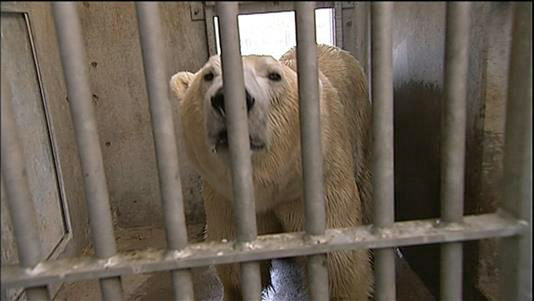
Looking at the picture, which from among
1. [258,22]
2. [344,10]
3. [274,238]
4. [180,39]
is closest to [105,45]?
[180,39]

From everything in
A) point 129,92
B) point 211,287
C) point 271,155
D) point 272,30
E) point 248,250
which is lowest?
point 211,287

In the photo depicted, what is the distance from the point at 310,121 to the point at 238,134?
153 millimetres

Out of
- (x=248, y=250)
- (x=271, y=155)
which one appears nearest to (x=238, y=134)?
(x=248, y=250)

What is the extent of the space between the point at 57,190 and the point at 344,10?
2.07m

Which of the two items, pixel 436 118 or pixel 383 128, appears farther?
pixel 436 118

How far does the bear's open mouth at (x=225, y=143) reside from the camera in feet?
4.24

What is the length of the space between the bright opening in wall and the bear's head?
64.7 inches

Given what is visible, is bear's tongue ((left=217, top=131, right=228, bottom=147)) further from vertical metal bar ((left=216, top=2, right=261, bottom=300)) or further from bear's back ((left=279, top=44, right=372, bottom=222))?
bear's back ((left=279, top=44, right=372, bottom=222))

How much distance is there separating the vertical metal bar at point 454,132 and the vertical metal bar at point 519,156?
9 centimetres

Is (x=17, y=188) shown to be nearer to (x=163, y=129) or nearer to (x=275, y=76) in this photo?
(x=163, y=129)

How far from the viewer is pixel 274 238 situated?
100 cm

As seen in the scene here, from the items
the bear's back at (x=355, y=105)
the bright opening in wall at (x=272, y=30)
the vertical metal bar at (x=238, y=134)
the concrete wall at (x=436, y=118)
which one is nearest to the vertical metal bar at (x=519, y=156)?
the concrete wall at (x=436, y=118)

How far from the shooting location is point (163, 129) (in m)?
0.90

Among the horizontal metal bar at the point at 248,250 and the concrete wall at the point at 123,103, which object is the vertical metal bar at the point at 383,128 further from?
the concrete wall at the point at 123,103
